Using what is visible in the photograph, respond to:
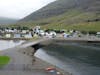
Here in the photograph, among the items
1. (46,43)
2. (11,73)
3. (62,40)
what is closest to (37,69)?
(11,73)

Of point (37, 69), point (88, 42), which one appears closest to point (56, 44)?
point (88, 42)

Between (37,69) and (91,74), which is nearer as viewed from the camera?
(37,69)

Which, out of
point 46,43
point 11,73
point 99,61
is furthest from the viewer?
point 46,43

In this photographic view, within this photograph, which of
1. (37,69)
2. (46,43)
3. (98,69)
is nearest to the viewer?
(37,69)

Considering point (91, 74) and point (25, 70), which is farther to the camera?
point (91, 74)

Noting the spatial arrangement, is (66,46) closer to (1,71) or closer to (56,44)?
(56,44)

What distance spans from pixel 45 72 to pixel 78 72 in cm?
1862

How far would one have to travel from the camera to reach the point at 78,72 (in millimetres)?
62094

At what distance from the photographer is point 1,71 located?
144 ft

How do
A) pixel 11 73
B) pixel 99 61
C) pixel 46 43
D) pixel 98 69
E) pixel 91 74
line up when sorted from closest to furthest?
1. pixel 11 73
2. pixel 91 74
3. pixel 98 69
4. pixel 99 61
5. pixel 46 43

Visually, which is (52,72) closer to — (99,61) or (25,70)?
(25,70)

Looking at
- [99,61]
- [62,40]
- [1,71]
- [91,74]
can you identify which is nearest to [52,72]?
[1,71]

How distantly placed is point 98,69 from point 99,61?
1470 cm

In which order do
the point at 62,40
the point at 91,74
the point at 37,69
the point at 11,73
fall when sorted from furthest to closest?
the point at 62,40 → the point at 91,74 → the point at 37,69 → the point at 11,73
